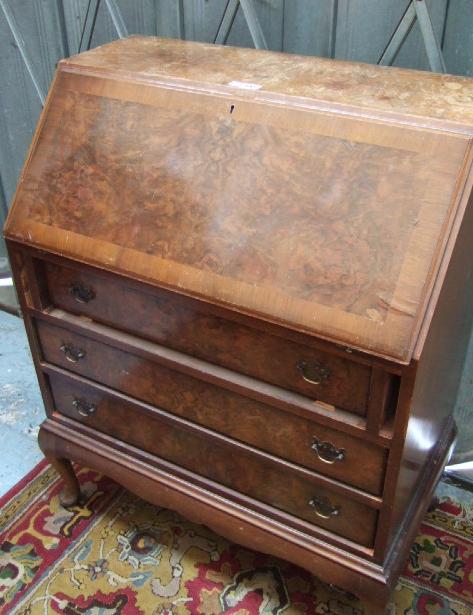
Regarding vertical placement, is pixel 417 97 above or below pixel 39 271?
above

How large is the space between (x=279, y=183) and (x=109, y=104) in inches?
17.1

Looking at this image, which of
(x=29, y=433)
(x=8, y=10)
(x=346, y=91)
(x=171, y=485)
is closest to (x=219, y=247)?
(x=346, y=91)

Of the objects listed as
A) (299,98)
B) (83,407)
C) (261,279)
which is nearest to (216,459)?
(83,407)

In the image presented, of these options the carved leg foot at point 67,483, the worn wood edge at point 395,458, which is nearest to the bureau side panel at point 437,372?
the worn wood edge at point 395,458

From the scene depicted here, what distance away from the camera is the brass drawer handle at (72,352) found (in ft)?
5.17

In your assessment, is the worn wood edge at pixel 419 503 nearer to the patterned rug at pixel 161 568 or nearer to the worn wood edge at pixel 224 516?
the worn wood edge at pixel 224 516

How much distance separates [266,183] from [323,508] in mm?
692

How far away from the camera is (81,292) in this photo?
1471 mm

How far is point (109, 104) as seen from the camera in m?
1.40

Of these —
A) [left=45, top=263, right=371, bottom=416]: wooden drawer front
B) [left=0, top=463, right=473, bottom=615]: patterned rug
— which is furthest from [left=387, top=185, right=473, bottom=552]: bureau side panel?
[left=0, top=463, right=473, bottom=615]: patterned rug

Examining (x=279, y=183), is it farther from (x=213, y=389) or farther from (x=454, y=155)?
(x=213, y=389)

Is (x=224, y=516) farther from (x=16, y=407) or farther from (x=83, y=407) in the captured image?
(x=16, y=407)

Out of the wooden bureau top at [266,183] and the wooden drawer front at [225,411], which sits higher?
the wooden bureau top at [266,183]

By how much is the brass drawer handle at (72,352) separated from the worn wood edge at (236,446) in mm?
59
